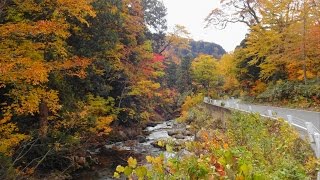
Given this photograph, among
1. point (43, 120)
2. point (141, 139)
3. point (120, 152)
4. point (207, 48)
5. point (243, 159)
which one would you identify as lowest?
point (141, 139)

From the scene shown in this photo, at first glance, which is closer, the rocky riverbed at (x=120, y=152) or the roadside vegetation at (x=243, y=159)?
the roadside vegetation at (x=243, y=159)

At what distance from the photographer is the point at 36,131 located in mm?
12906

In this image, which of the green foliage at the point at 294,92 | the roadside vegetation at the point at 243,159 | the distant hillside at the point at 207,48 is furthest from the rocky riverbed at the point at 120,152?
the distant hillside at the point at 207,48

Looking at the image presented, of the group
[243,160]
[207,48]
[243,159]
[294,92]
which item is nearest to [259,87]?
[294,92]

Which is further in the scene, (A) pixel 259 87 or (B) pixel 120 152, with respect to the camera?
(A) pixel 259 87

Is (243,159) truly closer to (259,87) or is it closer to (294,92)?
(294,92)

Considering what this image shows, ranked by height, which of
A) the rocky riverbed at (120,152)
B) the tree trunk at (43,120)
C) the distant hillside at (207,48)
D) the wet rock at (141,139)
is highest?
the distant hillside at (207,48)

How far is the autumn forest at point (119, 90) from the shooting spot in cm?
647

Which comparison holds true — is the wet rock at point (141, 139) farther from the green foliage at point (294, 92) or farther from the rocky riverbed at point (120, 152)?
the green foliage at point (294, 92)

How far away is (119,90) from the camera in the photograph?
77.0 feet

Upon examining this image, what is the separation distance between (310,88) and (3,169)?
20.8 metres

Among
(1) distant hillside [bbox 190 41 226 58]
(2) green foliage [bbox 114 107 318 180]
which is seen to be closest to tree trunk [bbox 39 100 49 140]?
(2) green foliage [bbox 114 107 318 180]

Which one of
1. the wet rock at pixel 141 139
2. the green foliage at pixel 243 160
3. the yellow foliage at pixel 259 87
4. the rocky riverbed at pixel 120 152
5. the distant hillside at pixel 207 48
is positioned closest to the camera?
the green foliage at pixel 243 160

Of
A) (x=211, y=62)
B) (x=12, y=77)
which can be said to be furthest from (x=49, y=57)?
(x=211, y=62)
